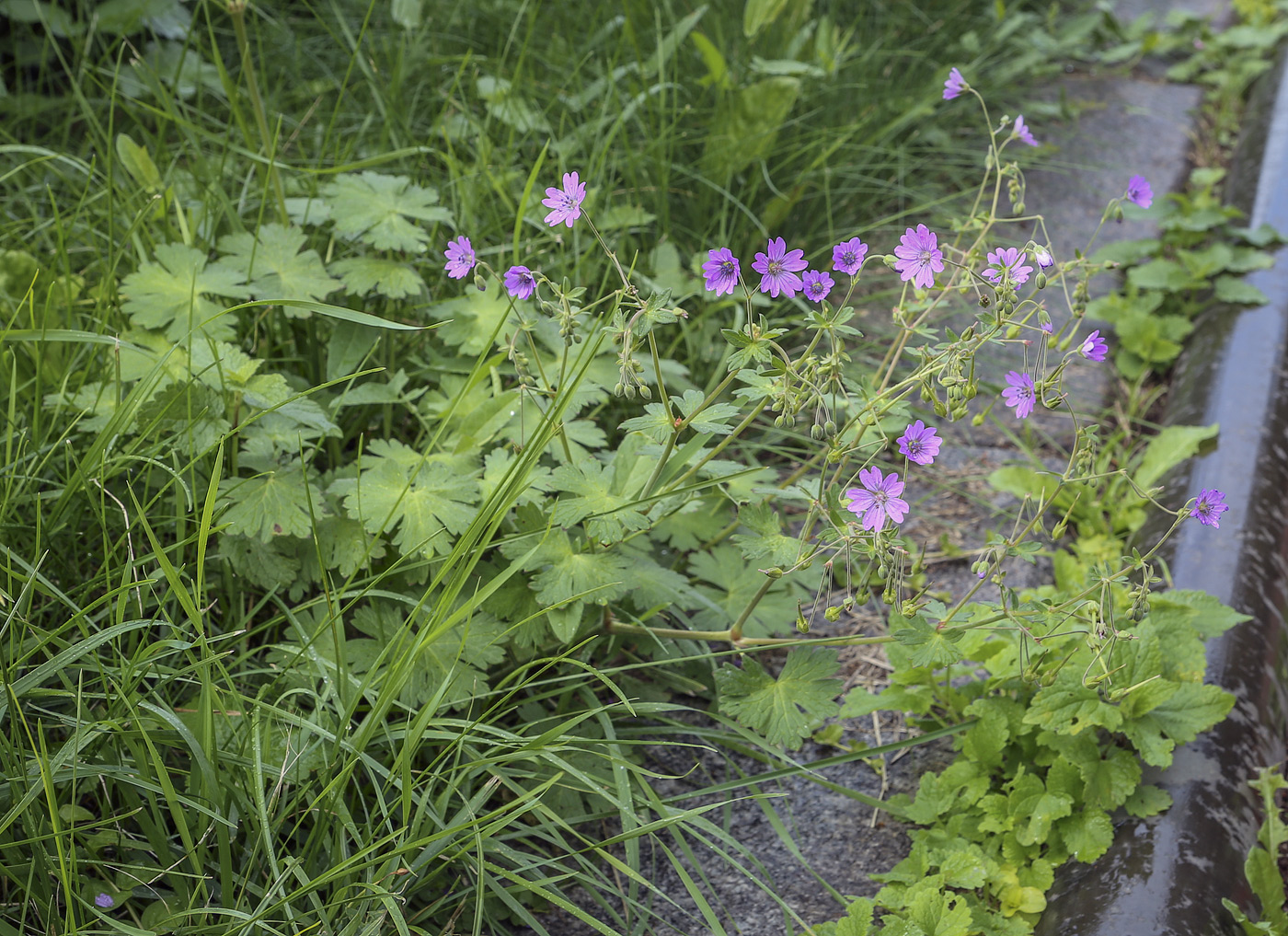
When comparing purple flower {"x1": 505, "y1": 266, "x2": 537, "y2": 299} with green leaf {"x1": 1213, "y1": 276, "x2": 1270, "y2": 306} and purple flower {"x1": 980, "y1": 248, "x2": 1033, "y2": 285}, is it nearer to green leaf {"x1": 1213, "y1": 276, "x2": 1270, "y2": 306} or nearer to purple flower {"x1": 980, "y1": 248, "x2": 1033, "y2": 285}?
purple flower {"x1": 980, "y1": 248, "x2": 1033, "y2": 285}

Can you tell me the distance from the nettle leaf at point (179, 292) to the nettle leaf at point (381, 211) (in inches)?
8.7

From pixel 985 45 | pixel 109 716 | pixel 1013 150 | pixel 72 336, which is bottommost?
pixel 109 716

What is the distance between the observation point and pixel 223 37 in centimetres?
313

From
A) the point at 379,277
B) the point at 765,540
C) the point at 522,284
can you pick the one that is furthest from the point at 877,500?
the point at 379,277

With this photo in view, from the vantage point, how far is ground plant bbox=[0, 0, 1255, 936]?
1264 mm

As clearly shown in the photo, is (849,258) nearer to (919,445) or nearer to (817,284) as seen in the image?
(817,284)

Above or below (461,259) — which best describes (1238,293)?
above

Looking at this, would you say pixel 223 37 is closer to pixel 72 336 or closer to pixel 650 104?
pixel 650 104

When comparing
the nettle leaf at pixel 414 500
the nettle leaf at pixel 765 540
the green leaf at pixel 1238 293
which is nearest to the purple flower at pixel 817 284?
the nettle leaf at pixel 765 540

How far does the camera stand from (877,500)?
1.22 meters

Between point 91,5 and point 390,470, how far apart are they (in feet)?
7.35

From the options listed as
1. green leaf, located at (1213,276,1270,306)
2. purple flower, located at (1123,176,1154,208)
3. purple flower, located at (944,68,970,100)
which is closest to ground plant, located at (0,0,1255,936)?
purple flower, located at (1123,176,1154,208)

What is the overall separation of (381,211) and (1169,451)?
1660 mm

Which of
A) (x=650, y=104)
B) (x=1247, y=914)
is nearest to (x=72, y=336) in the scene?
(x=650, y=104)
